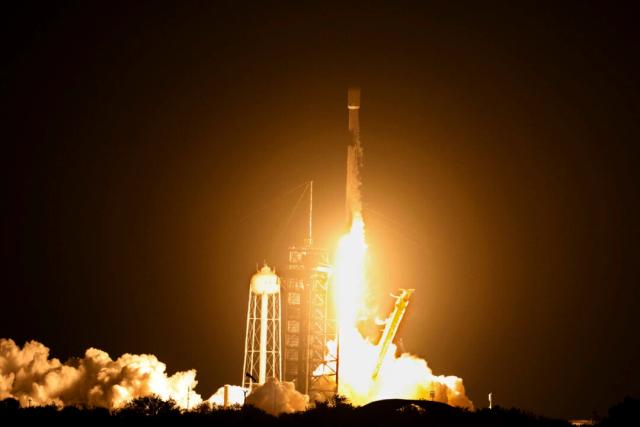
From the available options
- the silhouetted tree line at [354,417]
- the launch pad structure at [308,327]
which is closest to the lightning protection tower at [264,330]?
the launch pad structure at [308,327]

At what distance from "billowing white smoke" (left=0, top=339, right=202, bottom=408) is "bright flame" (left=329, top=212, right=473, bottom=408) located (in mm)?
8077

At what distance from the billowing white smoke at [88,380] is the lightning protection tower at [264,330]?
140 inches

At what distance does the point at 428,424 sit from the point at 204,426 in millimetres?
7985

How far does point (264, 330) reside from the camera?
66312 millimetres

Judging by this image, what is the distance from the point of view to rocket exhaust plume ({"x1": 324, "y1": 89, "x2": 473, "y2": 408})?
65.9 metres

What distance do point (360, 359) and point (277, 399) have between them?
9605 millimetres

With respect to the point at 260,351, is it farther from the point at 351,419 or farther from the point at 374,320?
the point at 351,419

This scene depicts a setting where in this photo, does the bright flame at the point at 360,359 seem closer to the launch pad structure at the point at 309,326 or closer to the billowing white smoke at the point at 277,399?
the launch pad structure at the point at 309,326

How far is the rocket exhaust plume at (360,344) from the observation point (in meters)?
65.9

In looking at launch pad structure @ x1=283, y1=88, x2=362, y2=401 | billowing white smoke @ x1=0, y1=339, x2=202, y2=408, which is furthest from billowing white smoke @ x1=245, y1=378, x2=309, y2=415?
billowing white smoke @ x1=0, y1=339, x2=202, y2=408

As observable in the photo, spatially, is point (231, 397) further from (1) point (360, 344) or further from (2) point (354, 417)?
(2) point (354, 417)

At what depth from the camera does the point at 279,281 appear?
65.8 meters

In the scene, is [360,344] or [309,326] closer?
[309,326]

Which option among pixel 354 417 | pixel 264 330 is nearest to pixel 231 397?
pixel 264 330
